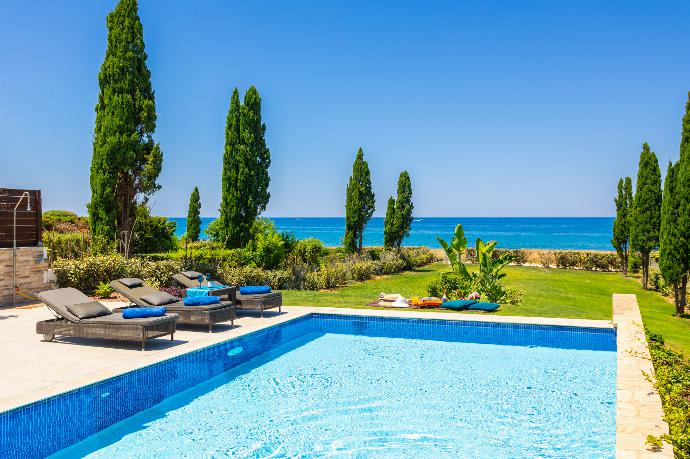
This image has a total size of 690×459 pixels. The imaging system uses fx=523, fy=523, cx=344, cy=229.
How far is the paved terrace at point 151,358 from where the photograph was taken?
5.57m

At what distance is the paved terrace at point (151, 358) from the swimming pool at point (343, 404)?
13.5 inches

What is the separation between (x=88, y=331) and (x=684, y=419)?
861 centimetres

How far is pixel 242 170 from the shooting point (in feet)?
68.1

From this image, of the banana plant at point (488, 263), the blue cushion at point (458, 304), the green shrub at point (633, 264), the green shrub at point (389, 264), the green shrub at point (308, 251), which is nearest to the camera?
the blue cushion at point (458, 304)

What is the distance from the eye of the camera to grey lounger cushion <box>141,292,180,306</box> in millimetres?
10898

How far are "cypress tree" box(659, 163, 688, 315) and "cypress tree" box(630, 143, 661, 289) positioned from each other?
18.5 ft

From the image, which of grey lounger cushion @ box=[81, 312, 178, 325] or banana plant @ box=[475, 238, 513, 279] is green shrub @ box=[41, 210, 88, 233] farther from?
banana plant @ box=[475, 238, 513, 279]

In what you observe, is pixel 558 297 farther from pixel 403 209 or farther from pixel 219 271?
pixel 403 209

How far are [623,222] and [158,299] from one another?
25974 mm

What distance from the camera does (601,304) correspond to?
1644 cm

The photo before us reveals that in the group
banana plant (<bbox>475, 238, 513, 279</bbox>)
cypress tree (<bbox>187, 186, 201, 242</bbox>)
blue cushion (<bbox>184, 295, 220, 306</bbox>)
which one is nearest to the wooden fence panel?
blue cushion (<bbox>184, 295, 220, 306</bbox>)

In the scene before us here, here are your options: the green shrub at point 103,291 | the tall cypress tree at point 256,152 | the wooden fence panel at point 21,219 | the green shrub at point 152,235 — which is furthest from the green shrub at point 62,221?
the green shrub at point 103,291

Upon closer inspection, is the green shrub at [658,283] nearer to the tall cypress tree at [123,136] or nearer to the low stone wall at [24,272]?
the tall cypress tree at [123,136]

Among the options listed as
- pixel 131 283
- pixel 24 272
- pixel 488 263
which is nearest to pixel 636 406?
pixel 488 263
